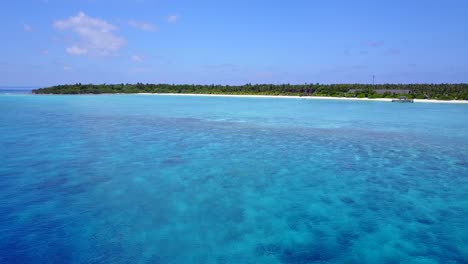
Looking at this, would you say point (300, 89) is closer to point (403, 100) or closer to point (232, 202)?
point (403, 100)

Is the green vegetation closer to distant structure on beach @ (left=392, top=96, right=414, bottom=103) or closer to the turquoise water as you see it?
distant structure on beach @ (left=392, top=96, right=414, bottom=103)

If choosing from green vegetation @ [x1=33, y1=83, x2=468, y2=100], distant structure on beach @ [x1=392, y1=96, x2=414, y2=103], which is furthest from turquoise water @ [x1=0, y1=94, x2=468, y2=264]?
green vegetation @ [x1=33, y1=83, x2=468, y2=100]

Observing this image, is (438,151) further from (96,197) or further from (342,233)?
(96,197)

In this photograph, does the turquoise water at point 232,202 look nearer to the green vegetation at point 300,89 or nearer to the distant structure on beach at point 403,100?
the distant structure on beach at point 403,100

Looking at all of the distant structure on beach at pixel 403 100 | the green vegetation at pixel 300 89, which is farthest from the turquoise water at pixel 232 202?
the green vegetation at pixel 300 89

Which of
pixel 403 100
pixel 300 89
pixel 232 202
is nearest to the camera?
pixel 232 202

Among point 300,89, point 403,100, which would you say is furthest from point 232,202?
point 300,89

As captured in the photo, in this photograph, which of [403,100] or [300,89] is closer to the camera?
[403,100]
